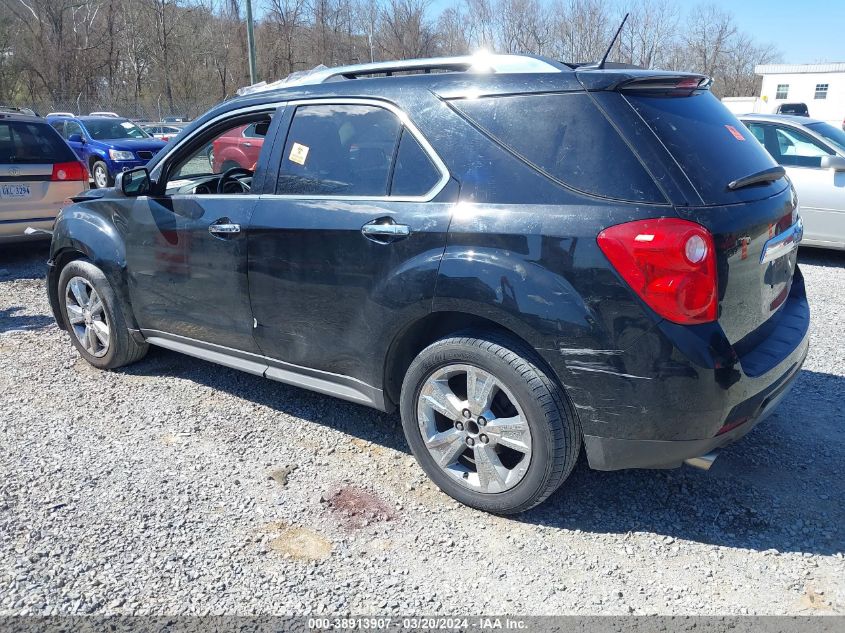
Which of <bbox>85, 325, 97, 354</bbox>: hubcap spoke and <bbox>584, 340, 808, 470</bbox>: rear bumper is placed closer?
<bbox>584, 340, 808, 470</bbox>: rear bumper

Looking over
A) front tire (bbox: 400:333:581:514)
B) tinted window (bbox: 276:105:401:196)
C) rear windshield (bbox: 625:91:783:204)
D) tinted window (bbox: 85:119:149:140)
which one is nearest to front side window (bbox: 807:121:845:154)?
rear windshield (bbox: 625:91:783:204)

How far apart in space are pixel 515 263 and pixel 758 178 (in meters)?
1.16

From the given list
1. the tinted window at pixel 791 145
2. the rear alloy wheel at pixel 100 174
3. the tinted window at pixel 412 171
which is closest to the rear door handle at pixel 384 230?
the tinted window at pixel 412 171

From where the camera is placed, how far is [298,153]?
356cm

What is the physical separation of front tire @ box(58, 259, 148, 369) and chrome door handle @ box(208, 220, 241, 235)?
119 cm

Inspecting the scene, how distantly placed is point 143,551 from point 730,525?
253 centimetres

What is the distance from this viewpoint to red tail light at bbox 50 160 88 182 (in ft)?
26.5

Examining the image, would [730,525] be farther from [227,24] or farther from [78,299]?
[227,24]

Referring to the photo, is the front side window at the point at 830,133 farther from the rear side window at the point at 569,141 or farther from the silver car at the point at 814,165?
the rear side window at the point at 569,141

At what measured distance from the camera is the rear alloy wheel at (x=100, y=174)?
52.3 feet

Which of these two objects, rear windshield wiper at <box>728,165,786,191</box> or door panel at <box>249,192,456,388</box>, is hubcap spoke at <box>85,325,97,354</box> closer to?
door panel at <box>249,192,456,388</box>

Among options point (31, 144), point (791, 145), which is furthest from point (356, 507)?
point (791, 145)

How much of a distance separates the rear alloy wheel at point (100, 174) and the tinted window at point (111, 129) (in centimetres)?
108

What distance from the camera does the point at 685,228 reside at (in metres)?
2.48
